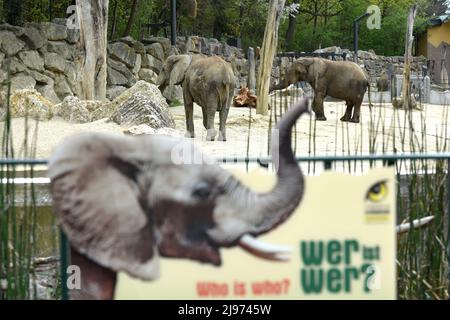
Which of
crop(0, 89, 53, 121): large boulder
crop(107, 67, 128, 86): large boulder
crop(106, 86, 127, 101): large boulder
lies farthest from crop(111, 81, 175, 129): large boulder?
crop(107, 67, 128, 86): large boulder

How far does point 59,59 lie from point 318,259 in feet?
39.0

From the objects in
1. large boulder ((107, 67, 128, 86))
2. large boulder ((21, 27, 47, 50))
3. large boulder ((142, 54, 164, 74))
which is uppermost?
large boulder ((21, 27, 47, 50))

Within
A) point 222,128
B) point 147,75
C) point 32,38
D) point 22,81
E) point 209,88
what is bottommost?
point 222,128

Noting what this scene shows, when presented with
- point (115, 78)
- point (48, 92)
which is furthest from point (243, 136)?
point (115, 78)

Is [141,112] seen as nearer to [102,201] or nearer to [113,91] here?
[113,91]

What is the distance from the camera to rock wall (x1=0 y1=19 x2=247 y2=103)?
13.3 metres

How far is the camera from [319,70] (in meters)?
12.2

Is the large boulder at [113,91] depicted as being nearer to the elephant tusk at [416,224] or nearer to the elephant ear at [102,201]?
the elephant tusk at [416,224]

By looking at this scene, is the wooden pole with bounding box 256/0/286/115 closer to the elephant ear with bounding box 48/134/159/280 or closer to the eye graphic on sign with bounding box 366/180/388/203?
the eye graphic on sign with bounding box 366/180/388/203

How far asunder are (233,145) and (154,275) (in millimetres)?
6007

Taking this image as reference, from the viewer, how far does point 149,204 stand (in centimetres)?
265

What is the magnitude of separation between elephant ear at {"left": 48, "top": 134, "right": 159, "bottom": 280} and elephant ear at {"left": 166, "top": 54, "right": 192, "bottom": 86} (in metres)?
6.86
